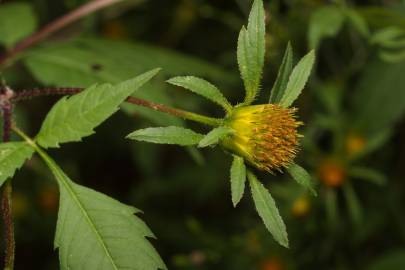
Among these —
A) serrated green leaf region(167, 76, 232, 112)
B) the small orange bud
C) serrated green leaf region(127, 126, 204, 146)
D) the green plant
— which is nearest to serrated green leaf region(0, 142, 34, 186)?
the green plant

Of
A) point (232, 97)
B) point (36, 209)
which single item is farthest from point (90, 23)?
point (36, 209)

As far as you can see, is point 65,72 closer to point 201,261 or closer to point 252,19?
point 252,19

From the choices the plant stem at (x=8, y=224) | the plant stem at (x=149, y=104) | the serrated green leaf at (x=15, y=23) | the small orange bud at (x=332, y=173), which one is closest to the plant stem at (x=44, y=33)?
the serrated green leaf at (x=15, y=23)

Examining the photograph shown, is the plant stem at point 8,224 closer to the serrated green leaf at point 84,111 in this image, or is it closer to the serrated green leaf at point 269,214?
the serrated green leaf at point 84,111

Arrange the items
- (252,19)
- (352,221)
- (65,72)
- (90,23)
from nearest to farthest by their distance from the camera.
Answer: (252,19)
(65,72)
(90,23)
(352,221)

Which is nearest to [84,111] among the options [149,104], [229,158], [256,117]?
[149,104]

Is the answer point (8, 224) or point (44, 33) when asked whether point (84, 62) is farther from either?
point (8, 224)
